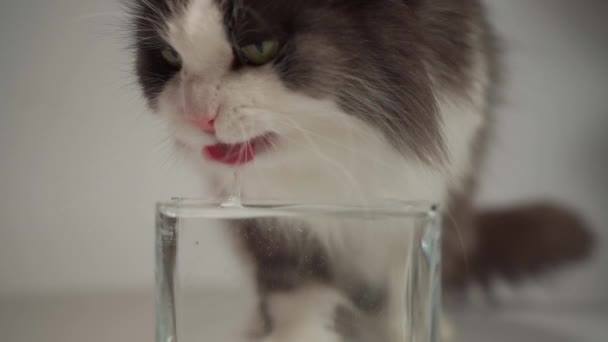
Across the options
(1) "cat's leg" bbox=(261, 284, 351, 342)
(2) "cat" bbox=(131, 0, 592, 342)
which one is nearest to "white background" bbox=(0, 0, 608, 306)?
(2) "cat" bbox=(131, 0, 592, 342)

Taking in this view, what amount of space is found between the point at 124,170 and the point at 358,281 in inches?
20.6

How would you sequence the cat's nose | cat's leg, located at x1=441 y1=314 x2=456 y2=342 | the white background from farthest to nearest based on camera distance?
the white background, cat's leg, located at x1=441 y1=314 x2=456 y2=342, the cat's nose

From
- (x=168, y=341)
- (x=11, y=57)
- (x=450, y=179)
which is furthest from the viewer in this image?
(x=11, y=57)

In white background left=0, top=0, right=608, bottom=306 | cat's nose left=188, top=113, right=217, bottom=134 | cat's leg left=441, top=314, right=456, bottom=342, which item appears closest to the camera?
cat's nose left=188, top=113, right=217, bottom=134

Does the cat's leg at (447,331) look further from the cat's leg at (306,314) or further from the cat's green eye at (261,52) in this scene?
the cat's green eye at (261,52)

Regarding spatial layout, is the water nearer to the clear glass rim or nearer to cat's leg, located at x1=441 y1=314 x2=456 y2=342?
the clear glass rim

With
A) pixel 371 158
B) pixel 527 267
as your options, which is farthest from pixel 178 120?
pixel 527 267

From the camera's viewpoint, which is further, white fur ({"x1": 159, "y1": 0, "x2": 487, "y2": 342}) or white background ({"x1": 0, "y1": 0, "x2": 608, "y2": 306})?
white background ({"x1": 0, "y1": 0, "x2": 608, "y2": 306})

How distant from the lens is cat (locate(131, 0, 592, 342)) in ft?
2.09

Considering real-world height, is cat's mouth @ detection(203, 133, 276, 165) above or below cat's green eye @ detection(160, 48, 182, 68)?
below

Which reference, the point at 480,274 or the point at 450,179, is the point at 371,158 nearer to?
the point at 450,179

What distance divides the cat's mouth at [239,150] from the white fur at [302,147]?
0.5 inches

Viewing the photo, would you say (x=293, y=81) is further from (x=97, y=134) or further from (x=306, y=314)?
(x=97, y=134)

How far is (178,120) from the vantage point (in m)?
0.68
